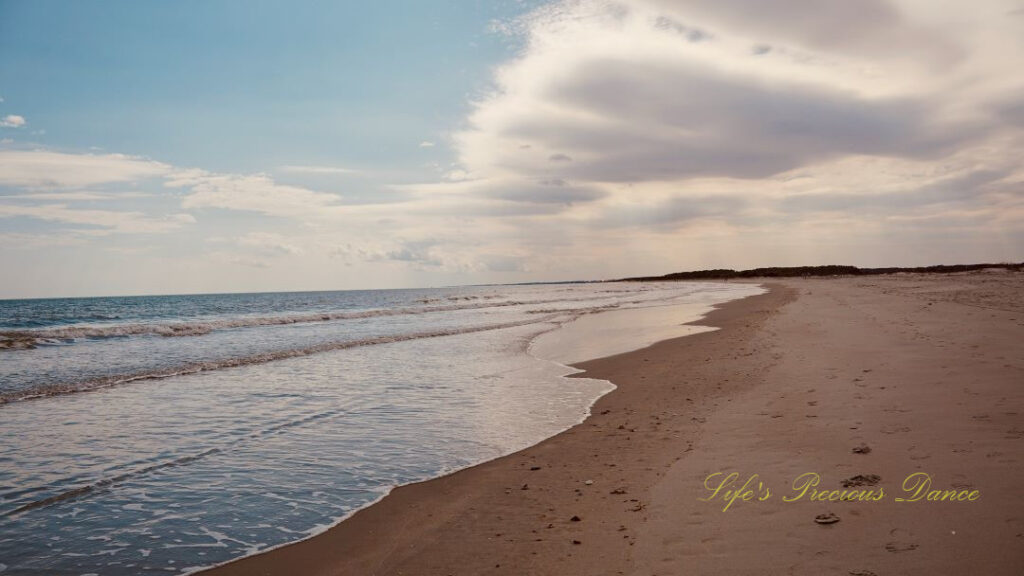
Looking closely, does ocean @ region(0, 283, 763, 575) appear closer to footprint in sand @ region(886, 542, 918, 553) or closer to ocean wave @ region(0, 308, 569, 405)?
ocean wave @ region(0, 308, 569, 405)

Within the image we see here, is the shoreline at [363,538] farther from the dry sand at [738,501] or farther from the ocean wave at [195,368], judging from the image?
the ocean wave at [195,368]

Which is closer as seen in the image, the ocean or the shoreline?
the shoreline

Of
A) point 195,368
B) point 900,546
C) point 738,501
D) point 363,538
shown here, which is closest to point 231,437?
point 363,538

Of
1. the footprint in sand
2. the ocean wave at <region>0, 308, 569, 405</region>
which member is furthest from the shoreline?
the ocean wave at <region>0, 308, 569, 405</region>

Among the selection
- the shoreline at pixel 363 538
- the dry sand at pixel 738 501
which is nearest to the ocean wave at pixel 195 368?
the shoreline at pixel 363 538

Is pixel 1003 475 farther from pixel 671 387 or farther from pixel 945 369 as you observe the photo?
pixel 671 387

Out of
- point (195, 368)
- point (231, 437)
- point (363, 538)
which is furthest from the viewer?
point (195, 368)

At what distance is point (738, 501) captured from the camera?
509cm

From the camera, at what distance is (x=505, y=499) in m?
5.87

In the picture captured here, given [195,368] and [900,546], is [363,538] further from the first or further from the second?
[195,368]

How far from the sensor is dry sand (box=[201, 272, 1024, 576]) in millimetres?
4023

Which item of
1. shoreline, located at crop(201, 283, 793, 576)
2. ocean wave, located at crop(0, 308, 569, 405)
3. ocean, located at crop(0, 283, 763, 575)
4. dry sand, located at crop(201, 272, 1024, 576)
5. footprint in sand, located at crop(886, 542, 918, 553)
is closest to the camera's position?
footprint in sand, located at crop(886, 542, 918, 553)

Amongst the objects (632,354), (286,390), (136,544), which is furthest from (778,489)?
(632,354)

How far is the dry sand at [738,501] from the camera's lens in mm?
4023
